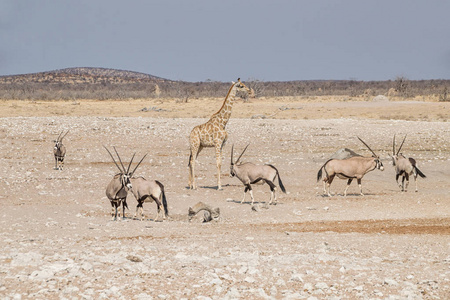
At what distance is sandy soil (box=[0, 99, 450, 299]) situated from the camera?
724 cm

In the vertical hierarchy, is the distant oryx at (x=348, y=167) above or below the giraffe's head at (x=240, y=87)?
below

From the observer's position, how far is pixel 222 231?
11.1m

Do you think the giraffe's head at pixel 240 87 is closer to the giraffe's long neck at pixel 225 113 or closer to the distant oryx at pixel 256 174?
the giraffe's long neck at pixel 225 113

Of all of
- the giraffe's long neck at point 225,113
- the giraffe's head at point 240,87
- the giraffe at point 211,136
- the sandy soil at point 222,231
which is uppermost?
the giraffe's head at point 240,87

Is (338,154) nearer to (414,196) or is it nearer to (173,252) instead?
(414,196)

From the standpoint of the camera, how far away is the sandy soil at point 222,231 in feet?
23.8

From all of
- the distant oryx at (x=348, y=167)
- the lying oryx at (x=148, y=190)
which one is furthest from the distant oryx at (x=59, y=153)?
the distant oryx at (x=348, y=167)

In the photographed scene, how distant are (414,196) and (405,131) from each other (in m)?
14.3

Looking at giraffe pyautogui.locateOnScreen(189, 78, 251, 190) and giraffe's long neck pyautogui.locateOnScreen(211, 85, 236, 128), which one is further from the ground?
giraffe's long neck pyautogui.locateOnScreen(211, 85, 236, 128)

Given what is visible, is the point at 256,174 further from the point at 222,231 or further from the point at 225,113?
the point at 225,113

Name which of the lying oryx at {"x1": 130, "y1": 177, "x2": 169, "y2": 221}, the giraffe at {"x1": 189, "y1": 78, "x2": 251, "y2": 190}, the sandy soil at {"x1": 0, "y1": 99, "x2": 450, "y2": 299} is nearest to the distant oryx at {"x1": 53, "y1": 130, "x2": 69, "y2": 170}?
the sandy soil at {"x1": 0, "y1": 99, "x2": 450, "y2": 299}

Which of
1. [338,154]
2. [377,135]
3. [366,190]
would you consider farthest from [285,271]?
[377,135]

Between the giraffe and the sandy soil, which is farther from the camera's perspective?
the giraffe

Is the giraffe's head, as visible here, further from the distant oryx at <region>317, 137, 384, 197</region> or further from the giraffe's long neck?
the distant oryx at <region>317, 137, 384, 197</region>
